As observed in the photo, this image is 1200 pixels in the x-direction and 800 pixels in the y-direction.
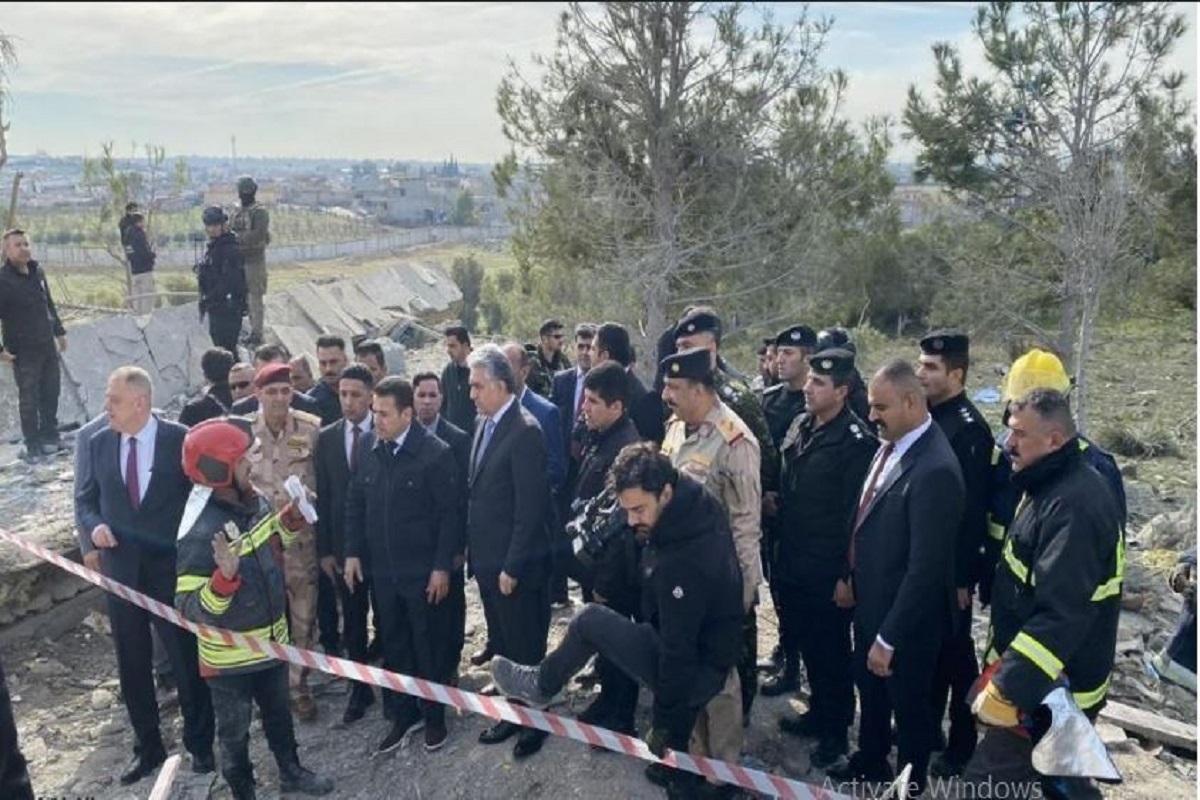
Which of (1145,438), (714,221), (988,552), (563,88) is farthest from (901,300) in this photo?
(988,552)

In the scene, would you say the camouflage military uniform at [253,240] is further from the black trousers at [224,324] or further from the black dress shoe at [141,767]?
the black dress shoe at [141,767]

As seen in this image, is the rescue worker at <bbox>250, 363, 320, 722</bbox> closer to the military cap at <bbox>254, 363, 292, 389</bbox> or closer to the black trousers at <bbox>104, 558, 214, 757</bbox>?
the military cap at <bbox>254, 363, 292, 389</bbox>

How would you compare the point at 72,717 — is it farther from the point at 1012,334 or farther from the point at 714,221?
the point at 1012,334

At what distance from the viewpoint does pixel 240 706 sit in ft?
12.6

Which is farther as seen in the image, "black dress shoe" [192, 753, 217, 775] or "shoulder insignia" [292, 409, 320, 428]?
"shoulder insignia" [292, 409, 320, 428]

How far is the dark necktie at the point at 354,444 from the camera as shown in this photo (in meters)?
4.75

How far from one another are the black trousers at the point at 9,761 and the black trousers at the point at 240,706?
976 mm

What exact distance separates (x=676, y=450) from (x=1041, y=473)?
1.47 metres

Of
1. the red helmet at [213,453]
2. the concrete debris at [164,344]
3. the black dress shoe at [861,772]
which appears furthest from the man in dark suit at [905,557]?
the concrete debris at [164,344]

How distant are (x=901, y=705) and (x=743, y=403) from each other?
1.55 m

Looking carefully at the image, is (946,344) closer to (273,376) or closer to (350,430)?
(350,430)

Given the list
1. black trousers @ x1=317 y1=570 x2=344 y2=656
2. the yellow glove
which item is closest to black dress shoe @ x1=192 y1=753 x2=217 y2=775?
black trousers @ x1=317 y1=570 x2=344 y2=656

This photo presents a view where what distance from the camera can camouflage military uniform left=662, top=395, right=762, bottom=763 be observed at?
12.1 ft

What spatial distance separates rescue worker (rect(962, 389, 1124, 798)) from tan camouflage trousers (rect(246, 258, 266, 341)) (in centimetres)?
793
